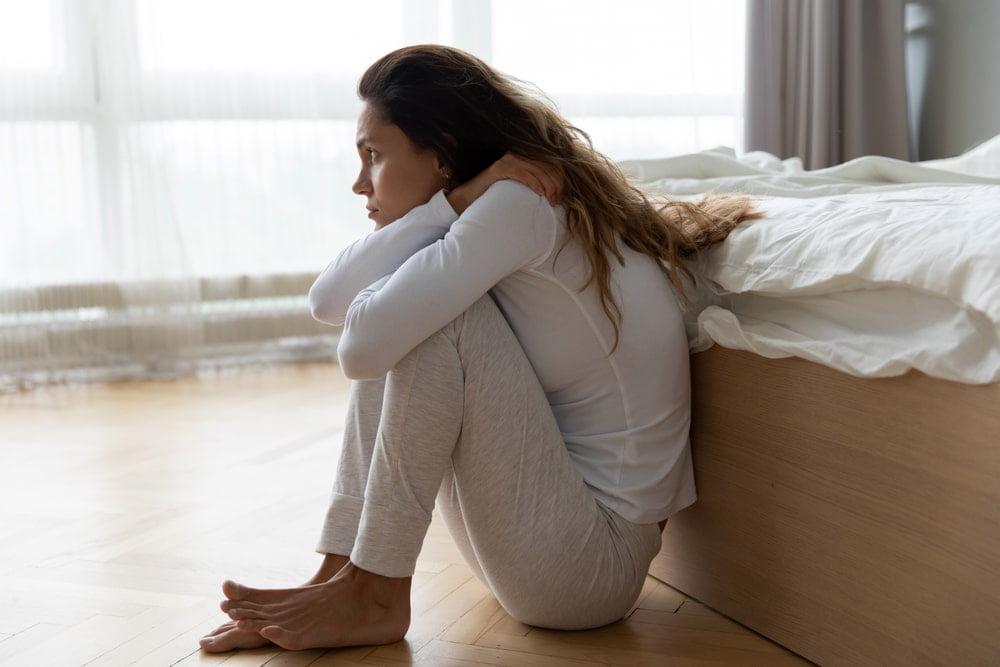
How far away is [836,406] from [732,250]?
10.8 inches

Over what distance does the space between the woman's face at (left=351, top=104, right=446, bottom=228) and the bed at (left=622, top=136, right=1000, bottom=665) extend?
1.24ft

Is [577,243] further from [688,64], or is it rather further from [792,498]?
[688,64]

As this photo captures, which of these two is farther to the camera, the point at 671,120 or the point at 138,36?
the point at 671,120

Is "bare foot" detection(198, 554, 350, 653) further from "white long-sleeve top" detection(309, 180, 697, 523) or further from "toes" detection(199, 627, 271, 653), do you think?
"white long-sleeve top" detection(309, 180, 697, 523)

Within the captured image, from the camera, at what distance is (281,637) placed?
1328 millimetres

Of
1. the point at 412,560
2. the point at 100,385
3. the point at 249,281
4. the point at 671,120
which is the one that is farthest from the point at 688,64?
the point at 412,560

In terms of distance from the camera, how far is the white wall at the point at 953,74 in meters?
3.50

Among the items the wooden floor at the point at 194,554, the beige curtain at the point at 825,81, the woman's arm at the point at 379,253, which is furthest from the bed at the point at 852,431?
the beige curtain at the point at 825,81

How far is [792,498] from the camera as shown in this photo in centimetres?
128

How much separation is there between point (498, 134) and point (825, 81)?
9.49ft

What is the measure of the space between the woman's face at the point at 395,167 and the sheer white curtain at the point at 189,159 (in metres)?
2.23

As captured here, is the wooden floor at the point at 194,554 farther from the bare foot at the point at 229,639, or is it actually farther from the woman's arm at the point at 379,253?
the woman's arm at the point at 379,253

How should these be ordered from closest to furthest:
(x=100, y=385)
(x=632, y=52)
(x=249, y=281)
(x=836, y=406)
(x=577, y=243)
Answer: (x=836, y=406), (x=577, y=243), (x=100, y=385), (x=249, y=281), (x=632, y=52)

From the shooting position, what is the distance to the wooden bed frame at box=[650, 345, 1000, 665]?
1032 mm
